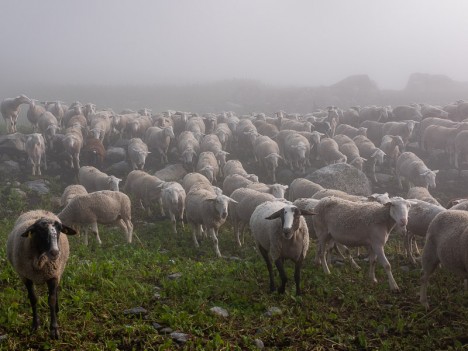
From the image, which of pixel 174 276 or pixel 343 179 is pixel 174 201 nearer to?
pixel 174 276

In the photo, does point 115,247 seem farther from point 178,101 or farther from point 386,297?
point 178,101

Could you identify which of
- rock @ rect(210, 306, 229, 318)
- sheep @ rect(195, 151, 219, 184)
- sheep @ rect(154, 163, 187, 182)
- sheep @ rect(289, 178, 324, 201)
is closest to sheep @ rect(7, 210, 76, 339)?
rock @ rect(210, 306, 229, 318)

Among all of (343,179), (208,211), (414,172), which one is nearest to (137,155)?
(208,211)

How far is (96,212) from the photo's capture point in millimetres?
12031

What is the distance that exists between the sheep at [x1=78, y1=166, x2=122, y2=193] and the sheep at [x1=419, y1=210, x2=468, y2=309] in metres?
11.1

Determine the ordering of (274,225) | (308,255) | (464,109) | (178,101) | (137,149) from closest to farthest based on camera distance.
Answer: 1. (274,225)
2. (308,255)
3. (137,149)
4. (464,109)
5. (178,101)

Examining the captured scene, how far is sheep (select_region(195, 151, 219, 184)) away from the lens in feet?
58.6

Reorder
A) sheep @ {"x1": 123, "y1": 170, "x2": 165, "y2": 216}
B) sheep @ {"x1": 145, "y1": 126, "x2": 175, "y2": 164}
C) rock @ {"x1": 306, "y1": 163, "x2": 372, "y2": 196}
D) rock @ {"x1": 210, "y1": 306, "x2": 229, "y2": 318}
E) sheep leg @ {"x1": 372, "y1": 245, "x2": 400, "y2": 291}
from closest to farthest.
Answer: rock @ {"x1": 210, "y1": 306, "x2": 229, "y2": 318} → sheep leg @ {"x1": 372, "y1": 245, "x2": 400, "y2": 291} → sheep @ {"x1": 123, "y1": 170, "x2": 165, "y2": 216} → rock @ {"x1": 306, "y1": 163, "x2": 372, "y2": 196} → sheep @ {"x1": 145, "y1": 126, "x2": 175, "y2": 164}

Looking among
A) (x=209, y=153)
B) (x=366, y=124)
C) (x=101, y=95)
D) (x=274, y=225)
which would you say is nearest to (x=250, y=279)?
(x=274, y=225)

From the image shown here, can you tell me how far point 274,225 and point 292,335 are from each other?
2.65 metres

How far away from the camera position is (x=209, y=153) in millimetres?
19719

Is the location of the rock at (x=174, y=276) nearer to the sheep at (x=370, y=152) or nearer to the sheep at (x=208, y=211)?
the sheep at (x=208, y=211)

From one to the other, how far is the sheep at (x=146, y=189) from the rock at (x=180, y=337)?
9.25 meters

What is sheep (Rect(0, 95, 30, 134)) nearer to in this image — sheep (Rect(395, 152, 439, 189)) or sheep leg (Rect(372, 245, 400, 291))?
sheep (Rect(395, 152, 439, 189))
